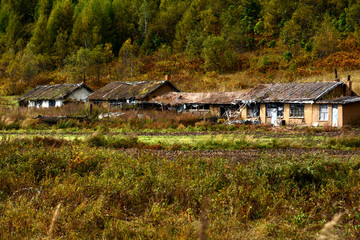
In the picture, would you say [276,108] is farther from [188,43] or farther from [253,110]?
[188,43]

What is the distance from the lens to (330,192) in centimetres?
731

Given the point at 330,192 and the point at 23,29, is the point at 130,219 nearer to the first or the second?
the point at 330,192

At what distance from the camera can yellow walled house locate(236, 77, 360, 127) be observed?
89.9ft

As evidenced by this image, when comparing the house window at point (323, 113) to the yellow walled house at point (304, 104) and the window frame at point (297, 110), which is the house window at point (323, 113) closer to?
the yellow walled house at point (304, 104)

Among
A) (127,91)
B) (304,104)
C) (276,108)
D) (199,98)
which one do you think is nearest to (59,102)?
(127,91)

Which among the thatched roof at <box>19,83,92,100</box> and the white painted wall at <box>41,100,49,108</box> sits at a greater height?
the thatched roof at <box>19,83,92,100</box>

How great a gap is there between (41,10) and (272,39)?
66.8 m

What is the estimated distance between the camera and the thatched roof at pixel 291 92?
2880cm

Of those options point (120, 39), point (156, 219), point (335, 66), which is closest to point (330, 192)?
point (156, 219)

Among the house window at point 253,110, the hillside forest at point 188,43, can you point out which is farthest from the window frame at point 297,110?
the hillside forest at point 188,43

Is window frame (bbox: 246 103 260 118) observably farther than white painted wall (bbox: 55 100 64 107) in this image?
No

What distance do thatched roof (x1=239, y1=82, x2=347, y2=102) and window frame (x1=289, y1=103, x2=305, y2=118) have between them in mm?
749

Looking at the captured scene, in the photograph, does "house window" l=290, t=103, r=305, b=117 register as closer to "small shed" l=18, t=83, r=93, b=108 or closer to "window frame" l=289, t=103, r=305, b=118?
"window frame" l=289, t=103, r=305, b=118

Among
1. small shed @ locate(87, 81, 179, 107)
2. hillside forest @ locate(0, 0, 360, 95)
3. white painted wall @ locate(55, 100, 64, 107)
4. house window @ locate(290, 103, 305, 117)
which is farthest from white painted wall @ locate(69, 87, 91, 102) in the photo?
house window @ locate(290, 103, 305, 117)
